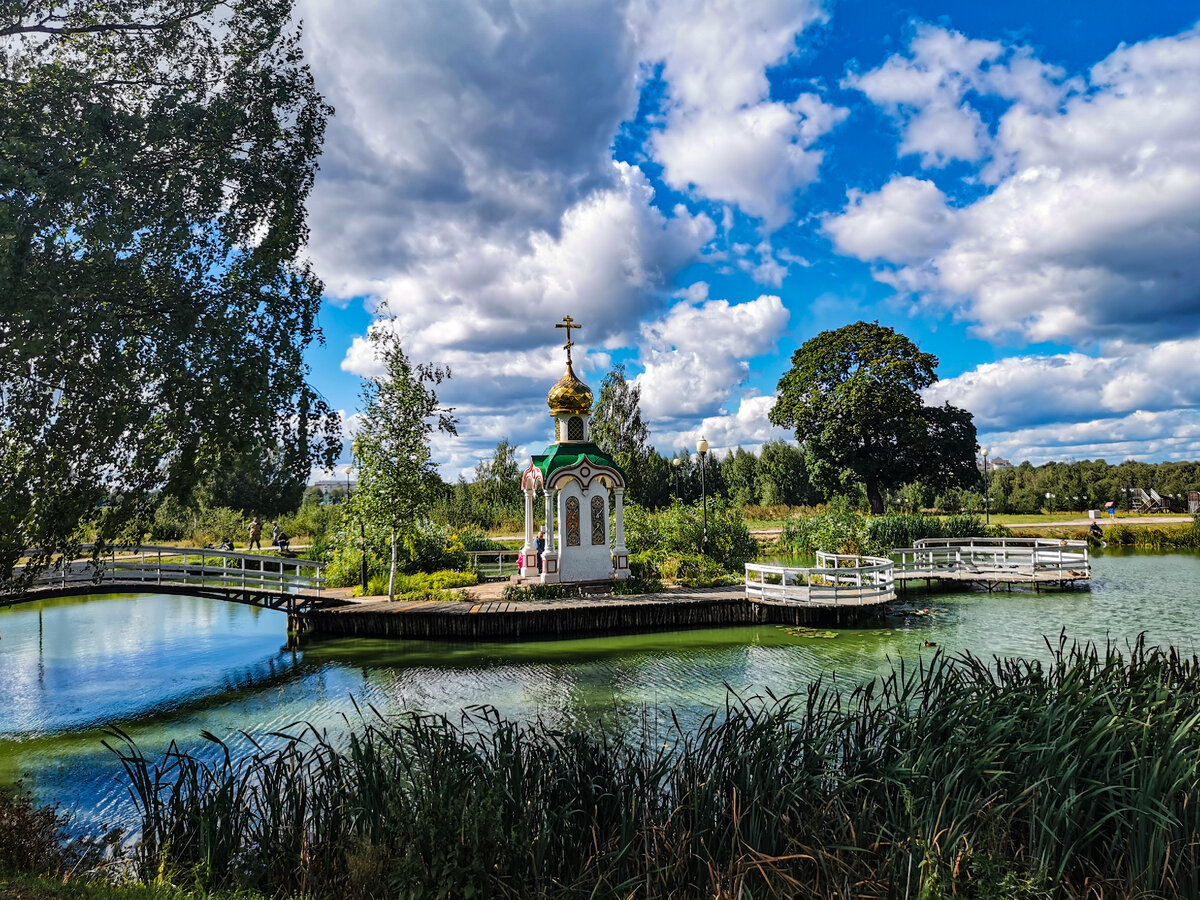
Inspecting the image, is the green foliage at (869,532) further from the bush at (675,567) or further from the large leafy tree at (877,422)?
the bush at (675,567)

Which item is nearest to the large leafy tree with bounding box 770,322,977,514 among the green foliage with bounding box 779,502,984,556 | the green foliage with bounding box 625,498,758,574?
the green foliage with bounding box 779,502,984,556

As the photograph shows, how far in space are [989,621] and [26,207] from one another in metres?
19.2

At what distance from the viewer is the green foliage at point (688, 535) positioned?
74.2 ft

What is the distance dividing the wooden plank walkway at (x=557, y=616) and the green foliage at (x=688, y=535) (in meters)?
4.21

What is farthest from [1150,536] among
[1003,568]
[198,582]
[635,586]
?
[198,582]

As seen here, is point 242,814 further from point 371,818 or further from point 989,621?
point 989,621

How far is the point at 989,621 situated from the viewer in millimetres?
16828

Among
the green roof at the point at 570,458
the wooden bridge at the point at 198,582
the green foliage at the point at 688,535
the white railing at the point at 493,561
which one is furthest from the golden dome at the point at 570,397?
the wooden bridge at the point at 198,582

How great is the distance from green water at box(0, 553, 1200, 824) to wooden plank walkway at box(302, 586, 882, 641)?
58 centimetres

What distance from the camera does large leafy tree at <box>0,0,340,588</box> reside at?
5828 mm

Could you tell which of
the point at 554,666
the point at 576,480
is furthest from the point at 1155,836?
the point at 576,480

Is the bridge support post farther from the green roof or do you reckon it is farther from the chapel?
the green roof

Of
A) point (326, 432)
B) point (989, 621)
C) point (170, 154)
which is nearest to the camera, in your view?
point (170, 154)

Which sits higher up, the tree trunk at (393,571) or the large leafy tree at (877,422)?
the large leafy tree at (877,422)
